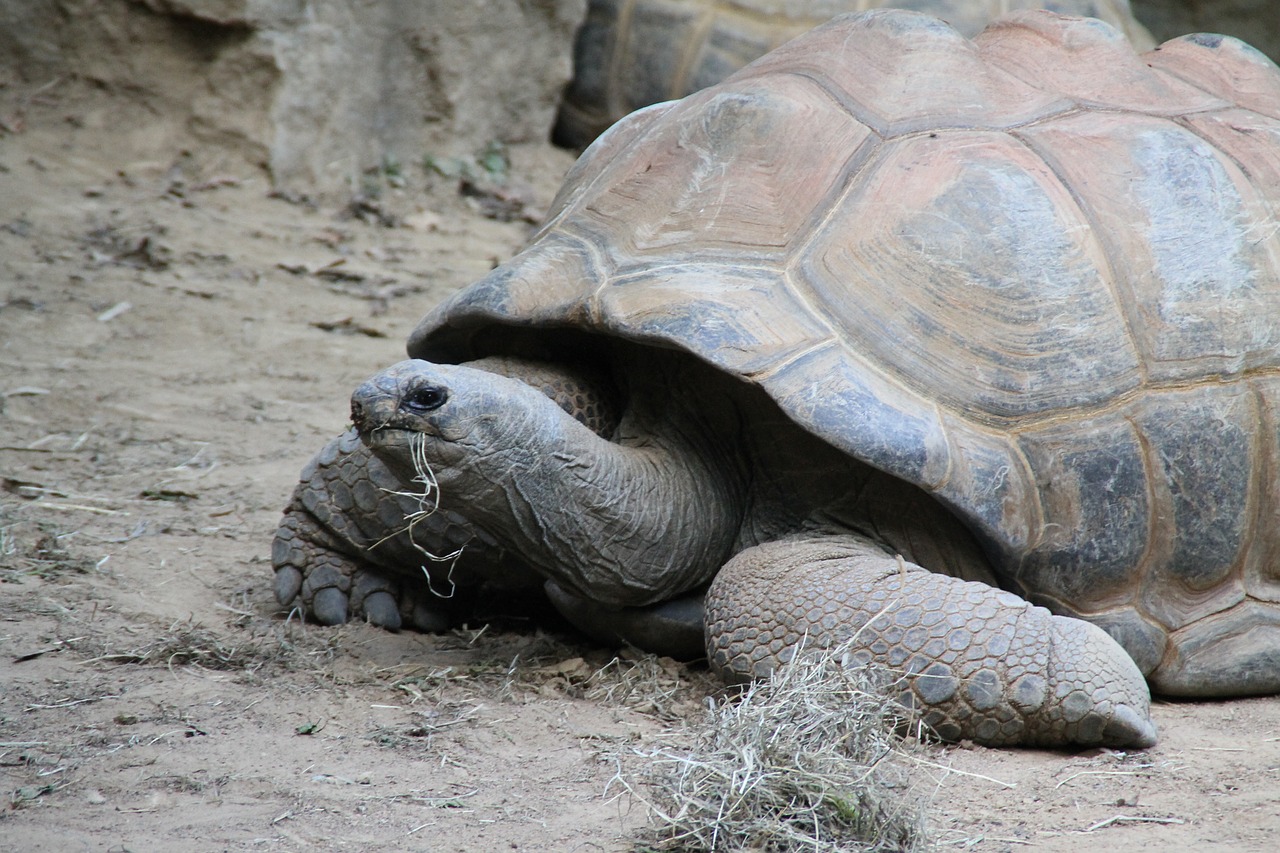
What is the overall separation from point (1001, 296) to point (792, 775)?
128cm

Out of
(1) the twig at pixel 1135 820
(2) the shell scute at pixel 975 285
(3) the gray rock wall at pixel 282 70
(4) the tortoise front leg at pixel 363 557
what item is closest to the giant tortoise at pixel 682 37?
(3) the gray rock wall at pixel 282 70

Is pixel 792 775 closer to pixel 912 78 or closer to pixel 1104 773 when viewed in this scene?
pixel 1104 773

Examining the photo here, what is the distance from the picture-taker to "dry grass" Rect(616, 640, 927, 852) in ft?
7.30

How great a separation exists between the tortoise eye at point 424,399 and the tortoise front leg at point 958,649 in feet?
2.53

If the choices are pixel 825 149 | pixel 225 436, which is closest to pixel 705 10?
pixel 225 436

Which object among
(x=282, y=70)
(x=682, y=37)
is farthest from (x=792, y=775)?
(x=682, y=37)

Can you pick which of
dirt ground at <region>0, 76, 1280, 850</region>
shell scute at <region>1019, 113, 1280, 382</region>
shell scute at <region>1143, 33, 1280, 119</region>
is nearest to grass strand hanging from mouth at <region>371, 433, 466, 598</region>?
dirt ground at <region>0, 76, 1280, 850</region>

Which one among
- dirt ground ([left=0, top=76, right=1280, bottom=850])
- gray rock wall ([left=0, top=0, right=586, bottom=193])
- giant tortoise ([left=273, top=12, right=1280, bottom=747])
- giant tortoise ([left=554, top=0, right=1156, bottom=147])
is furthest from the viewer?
giant tortoise ([left=554, top=0, right=1156, bottom=147])

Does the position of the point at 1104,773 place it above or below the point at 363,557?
above

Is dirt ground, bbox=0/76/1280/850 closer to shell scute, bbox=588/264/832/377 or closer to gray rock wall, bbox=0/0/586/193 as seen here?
shell scute, bbox=588/264/832/377

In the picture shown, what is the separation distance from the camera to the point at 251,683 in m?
3.03

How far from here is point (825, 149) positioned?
3.31 m

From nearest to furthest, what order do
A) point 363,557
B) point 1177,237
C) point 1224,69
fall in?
point 1177,237
point 363,557
point 1224,69

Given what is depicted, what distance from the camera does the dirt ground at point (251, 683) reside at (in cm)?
236
